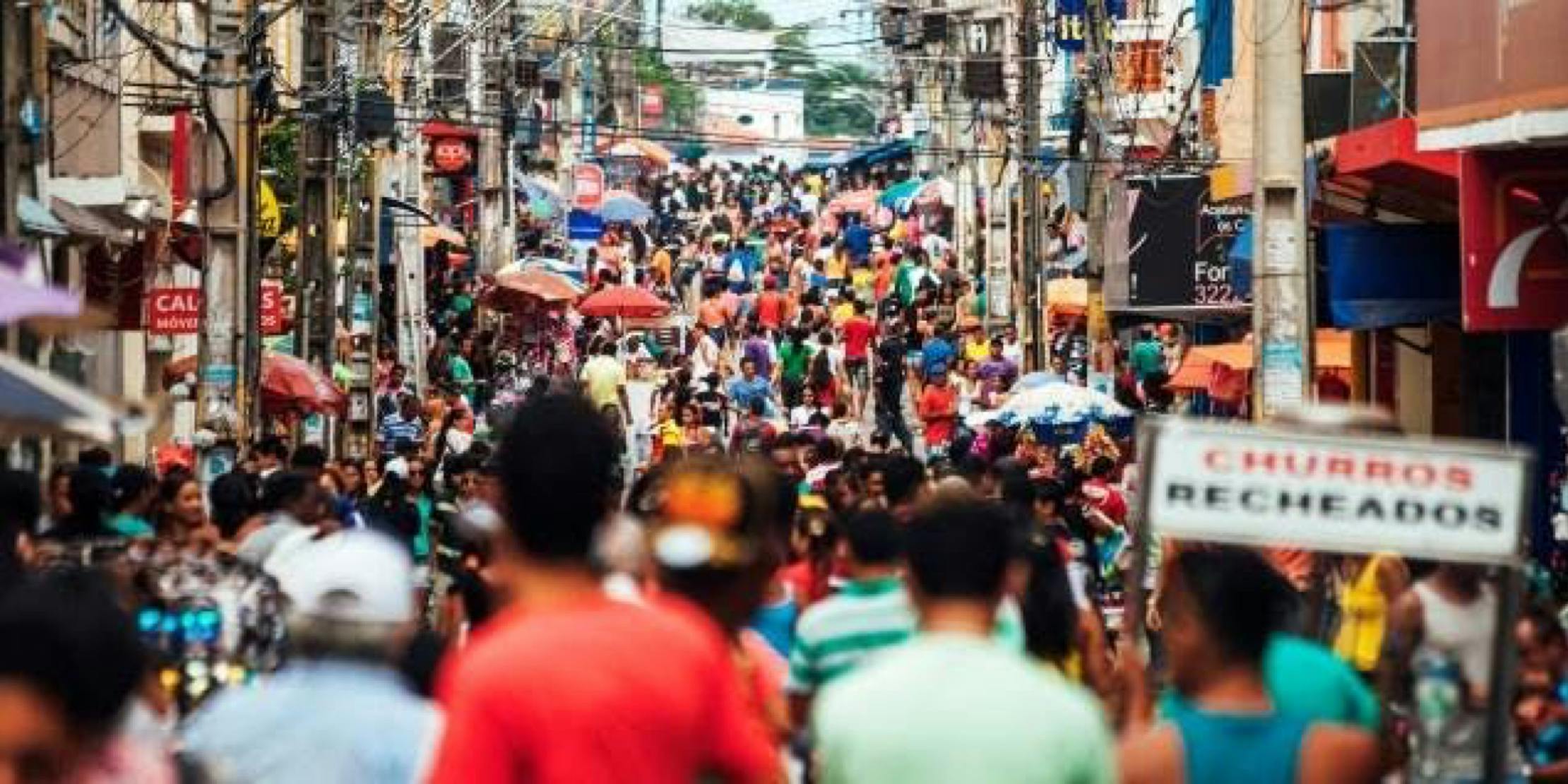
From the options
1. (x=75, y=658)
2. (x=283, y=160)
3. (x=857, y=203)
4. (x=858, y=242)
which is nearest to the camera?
(x=75, y=658)

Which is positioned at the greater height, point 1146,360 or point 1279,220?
point 1279,220

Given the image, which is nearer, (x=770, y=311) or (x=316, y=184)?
(x=316, y=184)

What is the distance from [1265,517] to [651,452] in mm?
32133

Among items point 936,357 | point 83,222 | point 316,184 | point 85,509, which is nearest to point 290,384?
point 316,184

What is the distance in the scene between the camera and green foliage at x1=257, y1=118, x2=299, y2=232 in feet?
140

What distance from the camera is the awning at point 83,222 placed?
29.2 meters

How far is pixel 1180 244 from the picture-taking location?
3972 centimetres

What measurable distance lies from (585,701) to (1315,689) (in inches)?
118

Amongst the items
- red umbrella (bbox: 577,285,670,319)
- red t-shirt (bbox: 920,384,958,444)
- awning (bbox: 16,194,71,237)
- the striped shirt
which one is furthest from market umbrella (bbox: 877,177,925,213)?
the striped shirt

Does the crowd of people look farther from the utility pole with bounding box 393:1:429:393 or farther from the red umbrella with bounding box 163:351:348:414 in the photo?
the utility pole with bounding box 393:1:429:393

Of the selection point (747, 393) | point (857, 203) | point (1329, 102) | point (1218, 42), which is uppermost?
point (1218, 42)

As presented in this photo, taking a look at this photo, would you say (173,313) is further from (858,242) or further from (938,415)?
(858,242)

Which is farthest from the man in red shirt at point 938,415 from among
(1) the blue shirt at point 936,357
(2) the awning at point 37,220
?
(2) the awning at point 37,220

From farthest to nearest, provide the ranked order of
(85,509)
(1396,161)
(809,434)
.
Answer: (809,434) < (1396,161) < (85,509)
